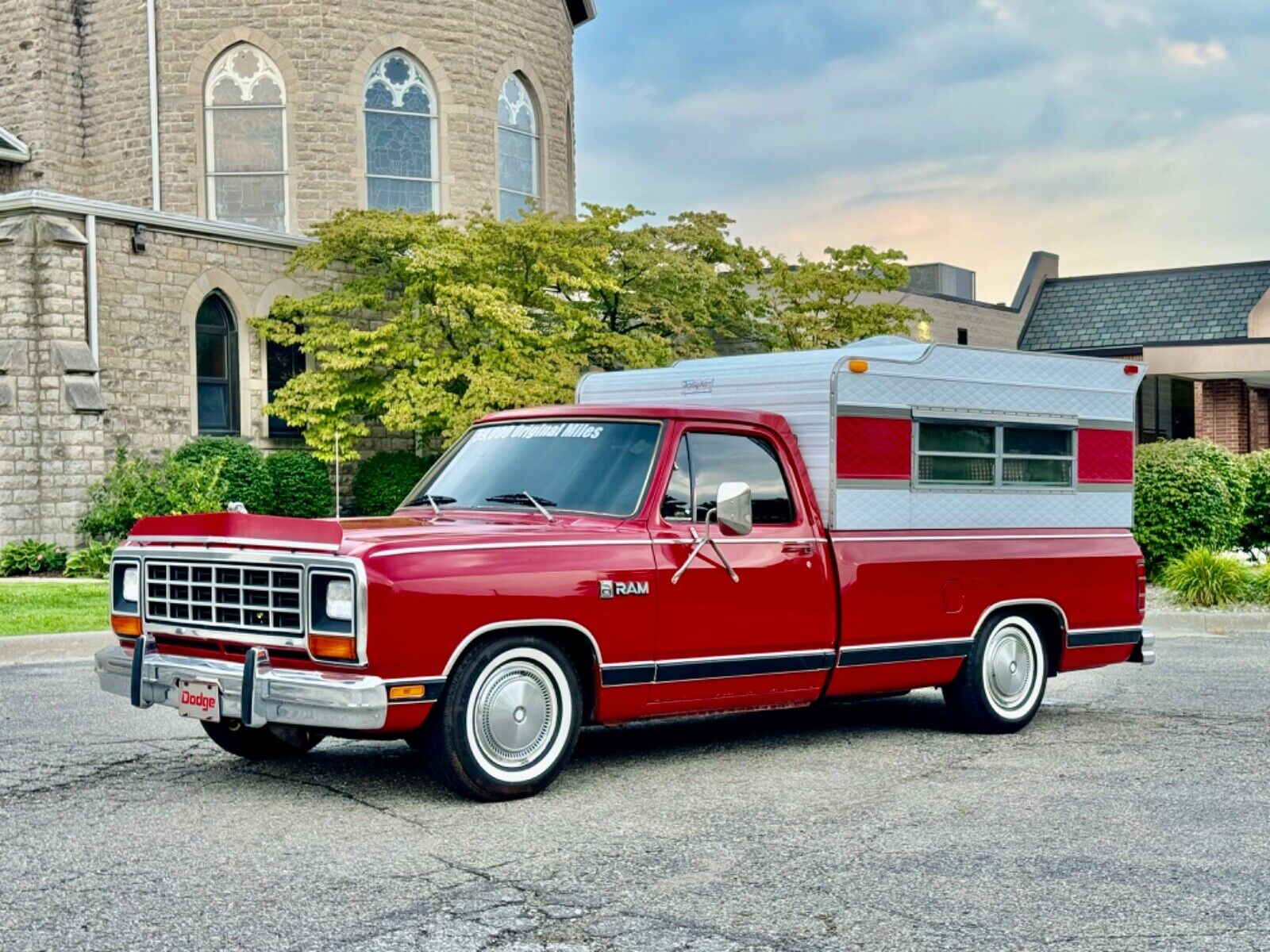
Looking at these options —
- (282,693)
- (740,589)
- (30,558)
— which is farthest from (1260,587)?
(30,558)

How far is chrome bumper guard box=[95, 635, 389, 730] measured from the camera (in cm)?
666

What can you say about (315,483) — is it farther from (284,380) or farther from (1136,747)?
(1136,747)

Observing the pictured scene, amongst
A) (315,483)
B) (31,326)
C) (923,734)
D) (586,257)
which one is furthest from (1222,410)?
(923,734)

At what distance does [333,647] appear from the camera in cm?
681

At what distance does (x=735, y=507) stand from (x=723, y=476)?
45 centimetres

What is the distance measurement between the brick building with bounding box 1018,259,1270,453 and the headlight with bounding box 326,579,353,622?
1186 inches

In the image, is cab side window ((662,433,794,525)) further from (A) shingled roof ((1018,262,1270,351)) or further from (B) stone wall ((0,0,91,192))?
(A) shingled roof ((1018,262,1270,351))

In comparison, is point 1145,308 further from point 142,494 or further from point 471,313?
point 142,494

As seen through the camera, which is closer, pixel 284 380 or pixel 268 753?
pixel 268 753

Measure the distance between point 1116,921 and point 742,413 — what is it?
380 cm

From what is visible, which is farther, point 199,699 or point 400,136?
point 400,136

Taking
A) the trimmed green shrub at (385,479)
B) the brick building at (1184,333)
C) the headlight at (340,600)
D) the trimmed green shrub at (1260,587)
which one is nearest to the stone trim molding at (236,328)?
the trimmed green shrub at (385,479)

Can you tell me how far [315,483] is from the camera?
2584 cm

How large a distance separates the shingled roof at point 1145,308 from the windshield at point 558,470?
29.8 m
